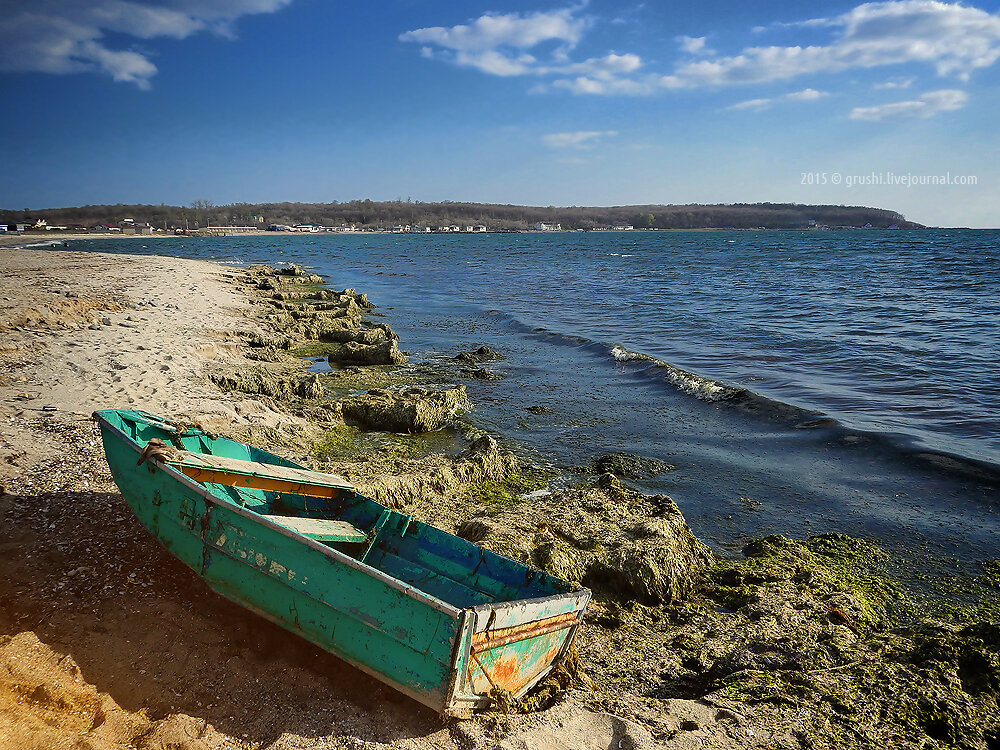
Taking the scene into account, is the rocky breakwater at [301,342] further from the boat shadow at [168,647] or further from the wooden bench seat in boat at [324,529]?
the boat shadow at [168,647]

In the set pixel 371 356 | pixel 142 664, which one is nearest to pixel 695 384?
pixel 371 356

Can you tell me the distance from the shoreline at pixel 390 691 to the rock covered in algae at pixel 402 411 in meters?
0.48

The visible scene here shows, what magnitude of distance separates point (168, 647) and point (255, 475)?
5.50ft

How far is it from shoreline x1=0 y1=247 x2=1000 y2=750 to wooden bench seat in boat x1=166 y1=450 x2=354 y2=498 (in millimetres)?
753

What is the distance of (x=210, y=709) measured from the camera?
376 centimetres

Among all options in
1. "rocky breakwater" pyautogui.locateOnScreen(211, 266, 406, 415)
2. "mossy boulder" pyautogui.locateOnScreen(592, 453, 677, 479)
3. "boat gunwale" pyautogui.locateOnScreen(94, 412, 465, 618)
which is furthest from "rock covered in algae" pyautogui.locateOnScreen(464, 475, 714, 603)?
"rocky breakwater" pyautogui.locateOnScreen(211, 266, 406, 415)

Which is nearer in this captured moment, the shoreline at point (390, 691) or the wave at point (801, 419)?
the shoreline at point (390, 691)

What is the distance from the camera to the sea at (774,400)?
741 centimetres

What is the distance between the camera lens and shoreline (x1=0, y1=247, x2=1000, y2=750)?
12.4ft

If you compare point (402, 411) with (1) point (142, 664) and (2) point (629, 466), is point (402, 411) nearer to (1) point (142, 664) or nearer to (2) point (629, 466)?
(2) point (629, 466)

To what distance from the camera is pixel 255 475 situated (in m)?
5.56

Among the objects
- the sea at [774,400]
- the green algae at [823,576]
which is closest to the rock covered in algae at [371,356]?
the sea at [774,400]

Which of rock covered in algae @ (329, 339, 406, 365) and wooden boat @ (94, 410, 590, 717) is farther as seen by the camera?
rock covered in algae @ (329, 339, 406, 365)

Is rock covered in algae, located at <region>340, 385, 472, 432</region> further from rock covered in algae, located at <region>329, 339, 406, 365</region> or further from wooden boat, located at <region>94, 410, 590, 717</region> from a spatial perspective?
rock covered in algae, located at <region>329, 339, 406, 365</region>
